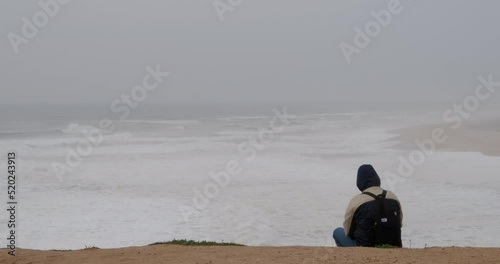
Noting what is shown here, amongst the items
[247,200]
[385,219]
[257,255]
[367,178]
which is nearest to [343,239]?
[385,219]

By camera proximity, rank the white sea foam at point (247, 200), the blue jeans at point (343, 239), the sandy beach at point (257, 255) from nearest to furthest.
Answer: the sandy beach at point (257, 255) → the blue jeans at point (343, 239) → the white sea foam at point (247, 200)

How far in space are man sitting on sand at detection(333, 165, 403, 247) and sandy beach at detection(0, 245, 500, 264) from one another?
17cm

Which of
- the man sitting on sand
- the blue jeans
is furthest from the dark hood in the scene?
the blue jeans

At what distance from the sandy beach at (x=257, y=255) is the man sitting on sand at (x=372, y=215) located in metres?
0.17

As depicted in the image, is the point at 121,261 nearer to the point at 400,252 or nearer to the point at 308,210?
the point at 400,252

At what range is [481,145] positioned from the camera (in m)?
32.5

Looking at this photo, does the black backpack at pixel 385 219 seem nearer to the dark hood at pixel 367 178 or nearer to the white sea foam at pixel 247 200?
the dark hood at pixel 367 178

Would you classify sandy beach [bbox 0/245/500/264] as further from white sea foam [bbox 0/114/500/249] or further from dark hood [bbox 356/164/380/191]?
white sea foam [bbox 0/114/500/249]

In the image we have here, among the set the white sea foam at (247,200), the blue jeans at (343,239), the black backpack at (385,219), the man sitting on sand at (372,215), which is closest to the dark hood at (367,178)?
the man sitting on sand at (372,215)

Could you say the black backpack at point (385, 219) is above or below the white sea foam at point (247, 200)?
below

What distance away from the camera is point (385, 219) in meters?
6.42

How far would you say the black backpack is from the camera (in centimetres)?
636

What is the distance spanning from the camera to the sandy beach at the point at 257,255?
20.7 feet

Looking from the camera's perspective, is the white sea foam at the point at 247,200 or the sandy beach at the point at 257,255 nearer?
the sandy beach at the point at 257,255
